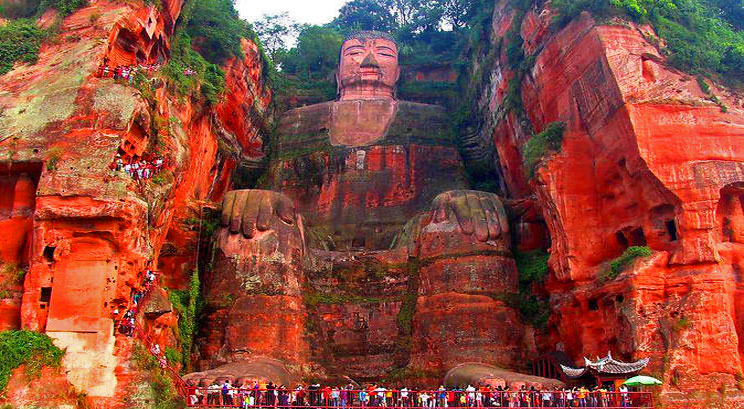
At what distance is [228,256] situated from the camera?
2542cm

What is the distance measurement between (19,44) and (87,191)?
7008 millimetres

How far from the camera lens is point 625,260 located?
21203mm

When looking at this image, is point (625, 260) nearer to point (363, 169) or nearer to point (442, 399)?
point (442, 399)

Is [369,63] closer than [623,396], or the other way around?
[623,396]

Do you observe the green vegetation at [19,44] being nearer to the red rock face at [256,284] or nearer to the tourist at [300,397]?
the red rock face at [256,284]

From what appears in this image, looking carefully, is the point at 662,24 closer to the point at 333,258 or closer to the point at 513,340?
the point at 513,340

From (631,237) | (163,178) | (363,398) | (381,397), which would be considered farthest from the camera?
(631,237)

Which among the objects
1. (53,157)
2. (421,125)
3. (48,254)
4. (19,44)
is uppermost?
(421,125)

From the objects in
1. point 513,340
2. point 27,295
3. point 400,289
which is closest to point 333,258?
point 400,289

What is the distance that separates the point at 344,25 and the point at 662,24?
28.7 meters

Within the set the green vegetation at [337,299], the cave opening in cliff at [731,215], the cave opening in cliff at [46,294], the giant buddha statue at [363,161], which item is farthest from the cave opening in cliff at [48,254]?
the cave opening in cliff at [731,215]

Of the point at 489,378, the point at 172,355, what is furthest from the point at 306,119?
the point at 489,378

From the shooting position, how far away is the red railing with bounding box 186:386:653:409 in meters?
18.3

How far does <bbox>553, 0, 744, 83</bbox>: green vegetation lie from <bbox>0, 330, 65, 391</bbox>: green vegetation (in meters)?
18.2
